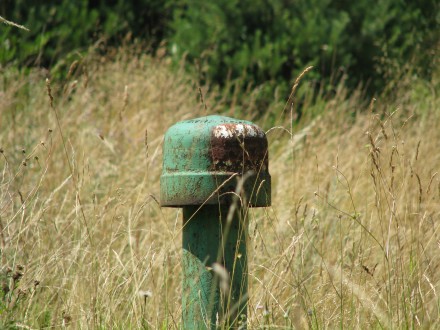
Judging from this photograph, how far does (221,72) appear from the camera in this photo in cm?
676

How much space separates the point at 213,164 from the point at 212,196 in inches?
4.2

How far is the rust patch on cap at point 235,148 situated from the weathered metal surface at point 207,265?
140mm

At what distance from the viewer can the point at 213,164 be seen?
222cm

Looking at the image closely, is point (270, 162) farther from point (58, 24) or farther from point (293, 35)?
Result: point (58, 24)

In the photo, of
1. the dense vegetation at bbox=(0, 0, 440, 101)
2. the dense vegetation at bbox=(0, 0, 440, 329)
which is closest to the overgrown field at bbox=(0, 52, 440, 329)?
the dense vegetation at bbox=(0, 0, 440, 329)

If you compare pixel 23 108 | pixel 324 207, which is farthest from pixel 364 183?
pixel 23 108

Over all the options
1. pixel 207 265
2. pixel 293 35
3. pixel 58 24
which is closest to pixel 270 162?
pixel 293 35

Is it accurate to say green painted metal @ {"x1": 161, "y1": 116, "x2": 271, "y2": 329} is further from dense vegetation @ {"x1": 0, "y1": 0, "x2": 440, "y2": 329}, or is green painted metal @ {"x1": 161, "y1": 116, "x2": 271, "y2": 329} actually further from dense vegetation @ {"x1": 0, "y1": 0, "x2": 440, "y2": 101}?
dense vegetation @ {"x1": 0, "y1": 0, "x2": 440, "y2": 101}

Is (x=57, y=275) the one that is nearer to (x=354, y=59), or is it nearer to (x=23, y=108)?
(x=23, y=108)

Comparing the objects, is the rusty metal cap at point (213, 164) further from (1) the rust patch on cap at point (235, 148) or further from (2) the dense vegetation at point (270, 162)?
(2) the dense vegetation at point (270, 162)

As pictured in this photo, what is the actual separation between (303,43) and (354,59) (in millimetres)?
523

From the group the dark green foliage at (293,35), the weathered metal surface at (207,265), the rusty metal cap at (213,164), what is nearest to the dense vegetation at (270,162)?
the dark green foliage at (293,35)

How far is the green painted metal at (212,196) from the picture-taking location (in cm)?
221

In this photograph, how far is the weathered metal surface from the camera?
226 cm
